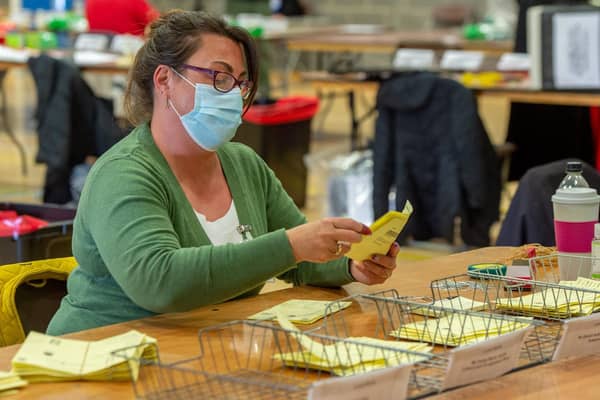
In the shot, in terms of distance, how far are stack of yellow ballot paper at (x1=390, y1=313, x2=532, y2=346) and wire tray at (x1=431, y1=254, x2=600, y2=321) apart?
7.0 inches

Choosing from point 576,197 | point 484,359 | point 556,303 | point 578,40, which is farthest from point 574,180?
point 578,40

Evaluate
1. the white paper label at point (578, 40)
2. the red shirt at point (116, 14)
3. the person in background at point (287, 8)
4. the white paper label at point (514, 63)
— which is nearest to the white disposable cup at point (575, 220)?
the white paper label at point (578, 40)

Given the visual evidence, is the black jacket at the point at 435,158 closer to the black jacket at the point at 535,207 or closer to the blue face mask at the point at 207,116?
the black jacket at the point at 535,207

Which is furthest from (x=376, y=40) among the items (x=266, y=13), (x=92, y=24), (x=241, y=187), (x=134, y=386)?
(x=134, y=386)

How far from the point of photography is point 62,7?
11.3 meters

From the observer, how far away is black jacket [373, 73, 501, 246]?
5789 mm

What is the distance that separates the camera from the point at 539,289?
248 centimetres

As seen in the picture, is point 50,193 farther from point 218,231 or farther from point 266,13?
point 266,13

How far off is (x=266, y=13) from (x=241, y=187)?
10573 mm

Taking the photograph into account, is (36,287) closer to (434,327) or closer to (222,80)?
(222,80)

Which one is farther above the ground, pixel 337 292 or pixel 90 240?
pixel 90 240

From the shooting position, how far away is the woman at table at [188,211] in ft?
7.58

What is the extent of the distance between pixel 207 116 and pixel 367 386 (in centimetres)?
101

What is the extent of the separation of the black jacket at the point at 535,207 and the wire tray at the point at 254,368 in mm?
1569
